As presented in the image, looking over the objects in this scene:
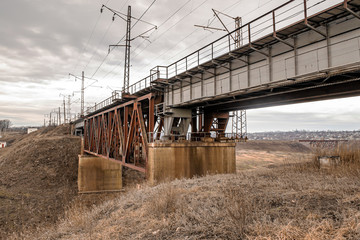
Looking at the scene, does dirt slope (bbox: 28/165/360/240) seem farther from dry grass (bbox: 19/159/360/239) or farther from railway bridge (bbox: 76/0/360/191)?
railway bridge (bbox: 76/0/360/191)

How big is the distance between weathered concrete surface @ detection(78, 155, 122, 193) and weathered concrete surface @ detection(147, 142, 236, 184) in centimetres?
1863

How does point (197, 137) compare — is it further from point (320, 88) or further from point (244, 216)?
point (244, 216)

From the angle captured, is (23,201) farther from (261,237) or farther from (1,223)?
(261,237)

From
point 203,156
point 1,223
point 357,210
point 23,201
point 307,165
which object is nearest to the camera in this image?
point 357,210

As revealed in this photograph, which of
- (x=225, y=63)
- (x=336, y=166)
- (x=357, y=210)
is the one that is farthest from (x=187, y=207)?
(x=225, y=63)

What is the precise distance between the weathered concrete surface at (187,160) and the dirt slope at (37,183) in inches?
360

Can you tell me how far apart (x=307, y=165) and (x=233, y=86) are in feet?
19.5

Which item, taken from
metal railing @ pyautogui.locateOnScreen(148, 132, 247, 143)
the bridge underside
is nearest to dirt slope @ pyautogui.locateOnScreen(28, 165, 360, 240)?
the bridge underside

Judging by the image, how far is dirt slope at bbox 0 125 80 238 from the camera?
921 inches

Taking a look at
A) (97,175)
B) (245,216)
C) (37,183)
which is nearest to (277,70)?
(245,216)

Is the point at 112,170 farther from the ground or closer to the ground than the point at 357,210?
closer to the ground

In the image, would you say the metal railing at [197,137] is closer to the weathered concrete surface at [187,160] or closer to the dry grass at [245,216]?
the weathered concrete surface at [187,160]

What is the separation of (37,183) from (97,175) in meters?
8.99

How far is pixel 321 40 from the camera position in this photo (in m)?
10.1
